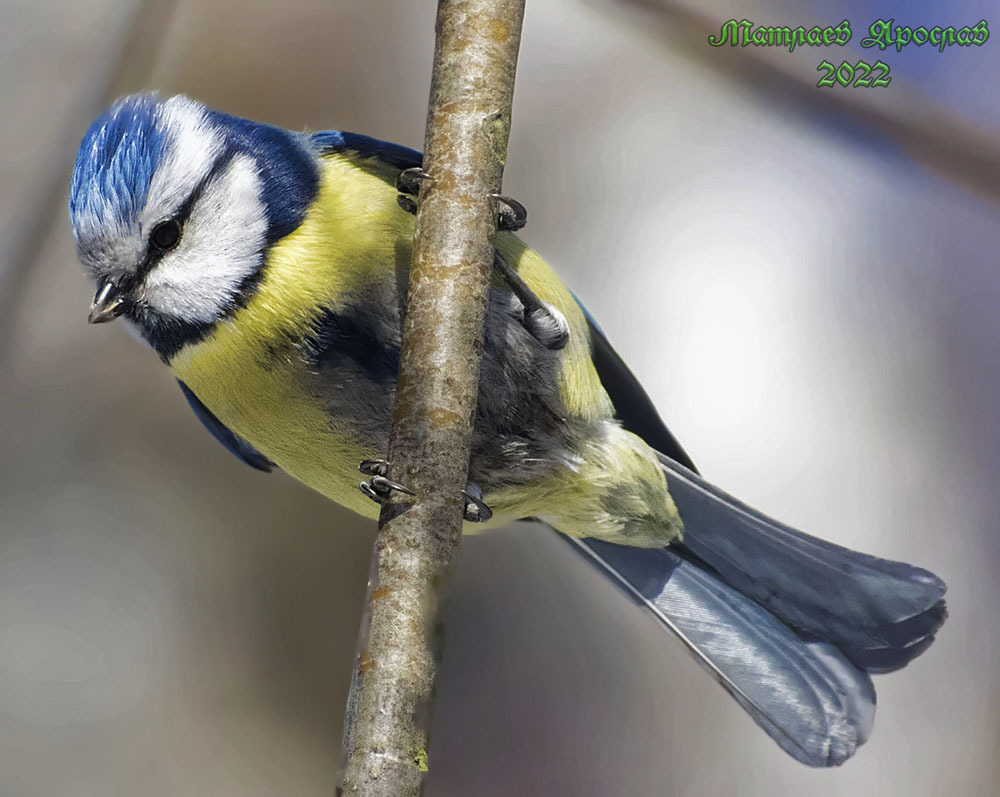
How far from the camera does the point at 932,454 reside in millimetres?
865

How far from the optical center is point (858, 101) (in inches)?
35.5

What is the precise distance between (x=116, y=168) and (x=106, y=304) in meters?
0.09

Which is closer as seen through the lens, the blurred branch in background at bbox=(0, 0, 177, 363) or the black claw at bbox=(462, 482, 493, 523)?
the black claw at bbox=(462, 482, 493, 523)

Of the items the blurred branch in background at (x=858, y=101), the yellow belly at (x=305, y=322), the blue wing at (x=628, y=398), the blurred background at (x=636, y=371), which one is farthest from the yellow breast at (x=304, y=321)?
the blurred branch in background at (x=858, y=101)

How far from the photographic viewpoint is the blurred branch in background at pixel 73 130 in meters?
0.90

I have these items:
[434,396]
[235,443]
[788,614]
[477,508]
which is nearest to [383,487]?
[434,396]

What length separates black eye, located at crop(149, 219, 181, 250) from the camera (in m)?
0.58

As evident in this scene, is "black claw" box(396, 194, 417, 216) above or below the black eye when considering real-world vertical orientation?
above

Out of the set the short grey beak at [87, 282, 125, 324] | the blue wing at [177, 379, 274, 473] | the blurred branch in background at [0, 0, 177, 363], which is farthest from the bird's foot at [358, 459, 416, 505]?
the blurred branch in background at [0, 0, 177, 363]

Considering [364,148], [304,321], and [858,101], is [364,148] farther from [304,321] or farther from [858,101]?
[858,101]

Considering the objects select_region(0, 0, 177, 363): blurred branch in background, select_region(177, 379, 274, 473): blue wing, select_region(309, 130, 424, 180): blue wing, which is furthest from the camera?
select_region(0, 0, 177, 363): blurred branch in background

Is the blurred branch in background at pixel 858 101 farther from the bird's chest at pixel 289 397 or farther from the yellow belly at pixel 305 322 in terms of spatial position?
the bird's chest at pixel 289 397

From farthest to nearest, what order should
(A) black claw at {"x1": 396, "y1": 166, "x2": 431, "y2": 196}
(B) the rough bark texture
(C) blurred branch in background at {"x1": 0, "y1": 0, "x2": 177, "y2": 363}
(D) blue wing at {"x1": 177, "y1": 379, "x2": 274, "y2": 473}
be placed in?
1. (C) blurred branch in background at {"x1": 0, "y1": 0, "x2": 177, "y2": 363}
2. (D) blue wing at {"x1": 177, "y1": 379, "x2": 274, "y2": 473}
3. (A) black claw at {"x1": 396, "y1": 166, "x2": 431, "y2": 196}
4. (B) the rough bark texture

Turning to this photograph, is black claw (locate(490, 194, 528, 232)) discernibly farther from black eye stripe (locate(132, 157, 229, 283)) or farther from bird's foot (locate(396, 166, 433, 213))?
black eye stripe (locate(132, 157, 229, 283))
